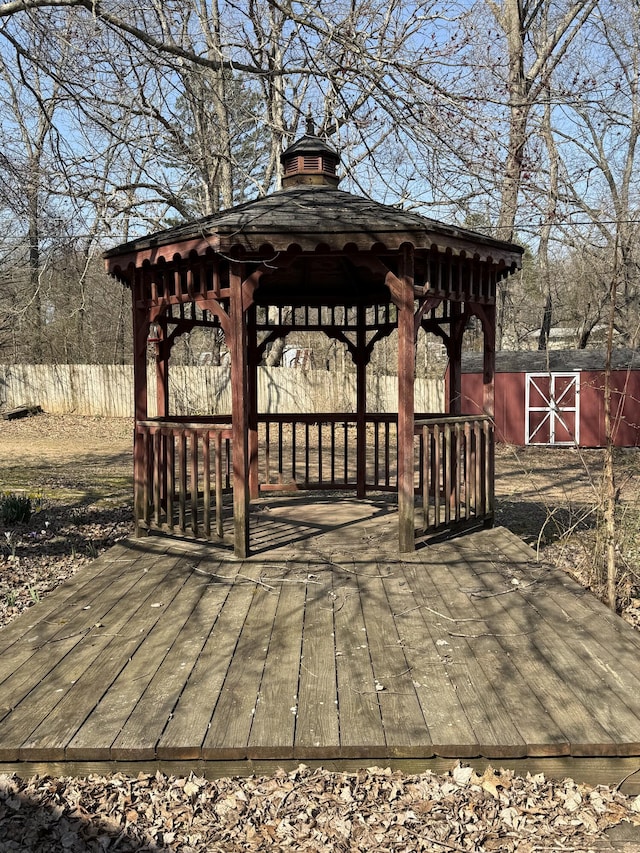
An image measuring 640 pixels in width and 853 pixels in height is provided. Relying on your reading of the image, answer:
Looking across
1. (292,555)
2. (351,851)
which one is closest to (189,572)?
(292,555)

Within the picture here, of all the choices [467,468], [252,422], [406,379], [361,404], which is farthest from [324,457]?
[406,379]

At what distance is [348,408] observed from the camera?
897 inches

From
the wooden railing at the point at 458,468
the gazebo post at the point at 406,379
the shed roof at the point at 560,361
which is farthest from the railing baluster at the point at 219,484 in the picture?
the shed roof at the point at 560,361

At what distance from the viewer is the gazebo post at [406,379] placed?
5586mm

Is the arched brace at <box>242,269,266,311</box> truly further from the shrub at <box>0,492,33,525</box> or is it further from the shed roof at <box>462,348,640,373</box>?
the shed roof at <box>462,348,640,373</box>

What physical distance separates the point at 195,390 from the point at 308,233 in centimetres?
1892

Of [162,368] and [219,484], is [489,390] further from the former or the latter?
[162,368]

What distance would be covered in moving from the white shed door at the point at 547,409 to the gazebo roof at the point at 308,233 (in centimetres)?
1342

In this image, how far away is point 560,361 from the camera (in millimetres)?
19641

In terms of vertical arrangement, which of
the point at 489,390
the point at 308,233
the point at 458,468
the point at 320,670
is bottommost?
the point at 320,670

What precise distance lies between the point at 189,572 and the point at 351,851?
10.3ft

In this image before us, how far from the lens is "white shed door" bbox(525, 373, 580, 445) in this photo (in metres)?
18.6

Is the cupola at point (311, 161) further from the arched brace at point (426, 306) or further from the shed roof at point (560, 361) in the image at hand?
the shed roof at point (560, 361)

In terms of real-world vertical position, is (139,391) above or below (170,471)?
above
